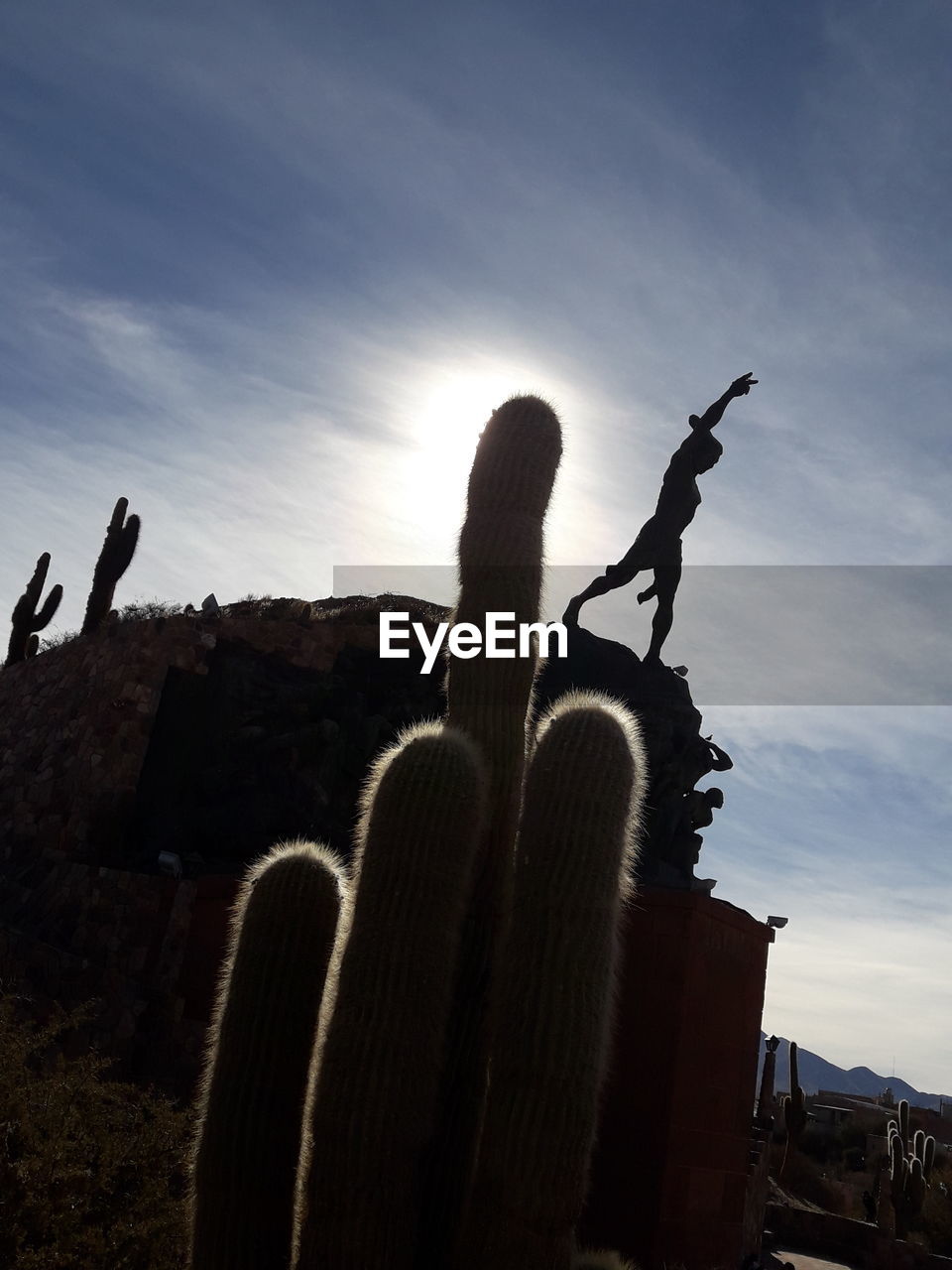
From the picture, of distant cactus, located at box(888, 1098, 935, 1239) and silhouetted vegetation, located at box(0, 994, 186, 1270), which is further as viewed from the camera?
distant cactus, located at box(888, 1098, 935, 1239)

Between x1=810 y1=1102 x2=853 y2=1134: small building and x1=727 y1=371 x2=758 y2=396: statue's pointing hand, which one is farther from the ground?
x1=727 y1=371 x2=758 y2=396: statue's pointing hand

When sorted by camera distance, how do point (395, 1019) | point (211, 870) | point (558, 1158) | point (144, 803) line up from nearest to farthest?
point (558, 1158) → point (395, 1019) → point (211, 870) → point (144, 803)

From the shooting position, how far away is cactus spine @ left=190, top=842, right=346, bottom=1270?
4.82 metres

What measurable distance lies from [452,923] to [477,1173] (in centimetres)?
90

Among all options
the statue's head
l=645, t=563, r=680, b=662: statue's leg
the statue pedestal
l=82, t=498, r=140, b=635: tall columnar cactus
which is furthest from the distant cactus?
l=82, t=498, r=140, b=635: tall columnar cactus

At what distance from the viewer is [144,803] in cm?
1350

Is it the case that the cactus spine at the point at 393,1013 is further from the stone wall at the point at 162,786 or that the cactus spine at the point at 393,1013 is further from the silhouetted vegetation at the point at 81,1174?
the stone wall at the point at 162,786

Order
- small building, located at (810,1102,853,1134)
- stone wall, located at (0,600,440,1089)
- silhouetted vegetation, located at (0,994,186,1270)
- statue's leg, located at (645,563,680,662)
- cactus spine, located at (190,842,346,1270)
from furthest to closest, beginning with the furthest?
small building, located at (810,1102,853,1134) < statue's leg, located at (645,563,680,662) < stone wall, located at (0,600,440,1089) < silhouetted vegetation, located at (0,994,186,1270) < cactus spine, located at (190,842,346,1270)

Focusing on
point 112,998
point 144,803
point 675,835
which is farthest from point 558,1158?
point 144,803

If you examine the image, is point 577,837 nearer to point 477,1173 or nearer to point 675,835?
point 477,1173

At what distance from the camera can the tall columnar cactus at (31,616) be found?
19734 mm

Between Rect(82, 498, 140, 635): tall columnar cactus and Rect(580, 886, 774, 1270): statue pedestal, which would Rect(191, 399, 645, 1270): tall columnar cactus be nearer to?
Rect(580, 886, 774, 1270): statue pedestal

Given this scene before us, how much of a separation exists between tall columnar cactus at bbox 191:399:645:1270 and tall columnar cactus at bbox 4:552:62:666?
1577 cm

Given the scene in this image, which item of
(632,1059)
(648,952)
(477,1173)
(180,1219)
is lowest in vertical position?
(180,1219)
